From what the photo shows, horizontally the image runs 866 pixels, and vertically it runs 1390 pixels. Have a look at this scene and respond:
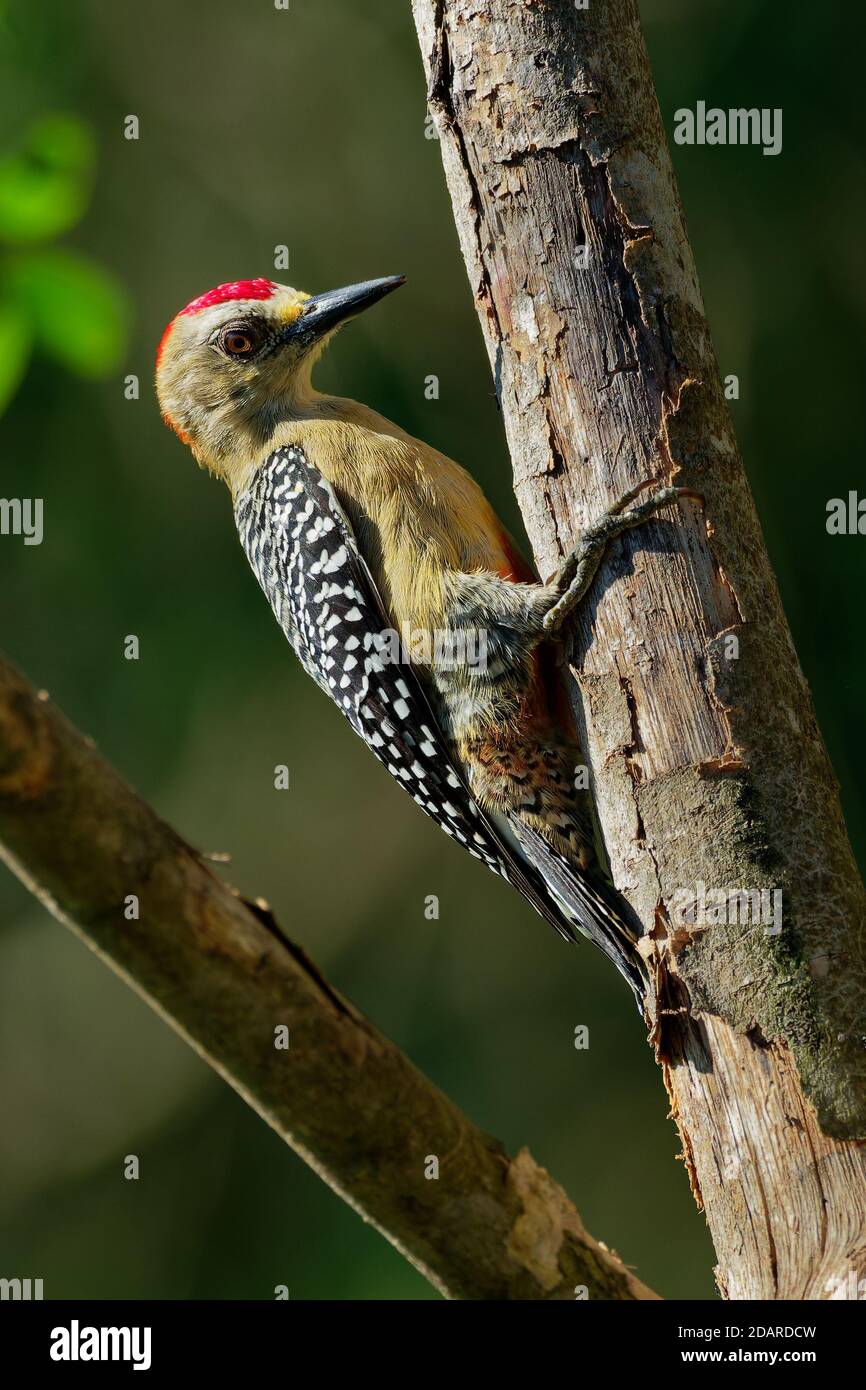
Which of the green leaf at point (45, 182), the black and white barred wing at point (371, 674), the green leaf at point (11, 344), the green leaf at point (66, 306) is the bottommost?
the black and white barred wing at point (371, 674)

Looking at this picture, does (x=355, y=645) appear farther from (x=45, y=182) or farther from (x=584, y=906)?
(x=45, y=182)

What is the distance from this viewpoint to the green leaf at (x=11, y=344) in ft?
9.20

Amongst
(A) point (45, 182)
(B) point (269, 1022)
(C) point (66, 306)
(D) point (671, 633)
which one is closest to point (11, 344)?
(C) point (66, 306)

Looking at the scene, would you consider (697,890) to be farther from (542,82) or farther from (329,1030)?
(542,82)

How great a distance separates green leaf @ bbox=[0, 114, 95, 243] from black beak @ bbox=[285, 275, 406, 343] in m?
0.93

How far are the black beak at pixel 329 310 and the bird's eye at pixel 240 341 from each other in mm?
108

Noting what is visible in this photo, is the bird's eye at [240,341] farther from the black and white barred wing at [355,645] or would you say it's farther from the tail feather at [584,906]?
the tail feather at [584,906]

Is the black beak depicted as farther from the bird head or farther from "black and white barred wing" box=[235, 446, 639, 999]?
"black and white barred wing" box=[235, 446, 639, 999]

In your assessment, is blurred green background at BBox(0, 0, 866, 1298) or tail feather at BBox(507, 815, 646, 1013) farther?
blurred green background at BBox(0, 0, 866, 1298)

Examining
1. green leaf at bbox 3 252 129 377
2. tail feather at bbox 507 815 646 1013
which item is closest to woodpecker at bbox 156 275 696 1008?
tail feather at bbox 507 815 646 1013

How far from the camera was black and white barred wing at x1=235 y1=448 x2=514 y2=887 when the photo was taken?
341 cm

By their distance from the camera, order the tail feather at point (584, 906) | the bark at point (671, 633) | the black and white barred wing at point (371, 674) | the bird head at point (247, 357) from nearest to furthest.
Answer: the bark at point (671, 633), the tail feather at point (584, 906), the black and white barred wing at point (371, 674), the bird head at point (247, 357)

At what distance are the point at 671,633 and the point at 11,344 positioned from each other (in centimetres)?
150

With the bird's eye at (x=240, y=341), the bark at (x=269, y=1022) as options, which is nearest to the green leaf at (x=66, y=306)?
the bird's eye at (x=240, y=341)
